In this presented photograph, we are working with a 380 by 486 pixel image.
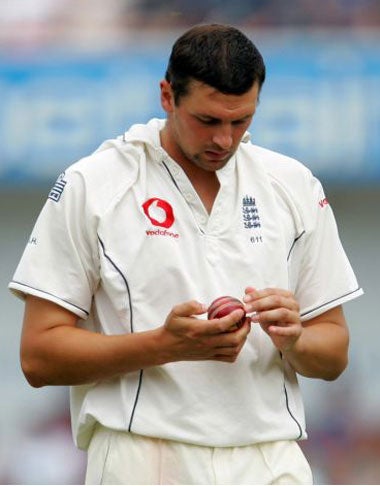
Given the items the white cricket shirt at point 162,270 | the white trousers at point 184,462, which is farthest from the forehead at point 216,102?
the white trousers at point 184,462

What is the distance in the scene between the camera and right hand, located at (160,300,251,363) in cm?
348

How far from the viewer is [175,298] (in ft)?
12.1

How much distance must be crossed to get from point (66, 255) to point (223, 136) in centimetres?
53

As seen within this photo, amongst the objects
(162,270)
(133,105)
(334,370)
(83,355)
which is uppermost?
(133,105)

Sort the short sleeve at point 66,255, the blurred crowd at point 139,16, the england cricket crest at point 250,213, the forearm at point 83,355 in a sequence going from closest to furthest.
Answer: the forearm at point 83,355, the short sleeve at point 66,255, the england cricket crest at point 250,213, the blurred crowd at point 139,16

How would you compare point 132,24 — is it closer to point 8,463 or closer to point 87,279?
point 8,463

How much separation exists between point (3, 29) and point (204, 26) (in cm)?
641

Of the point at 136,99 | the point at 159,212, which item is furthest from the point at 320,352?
the point at 136,99

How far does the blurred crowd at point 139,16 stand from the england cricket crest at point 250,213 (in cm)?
620

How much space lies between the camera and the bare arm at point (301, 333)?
3.57 meters

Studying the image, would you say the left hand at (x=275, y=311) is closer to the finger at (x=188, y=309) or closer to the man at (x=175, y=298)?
the man at (x=175, y=298)

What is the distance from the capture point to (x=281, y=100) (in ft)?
32.3

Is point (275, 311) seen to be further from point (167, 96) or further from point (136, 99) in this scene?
point (136, 99)

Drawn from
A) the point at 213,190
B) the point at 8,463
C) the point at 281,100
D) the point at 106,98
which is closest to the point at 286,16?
the point at 281,100
